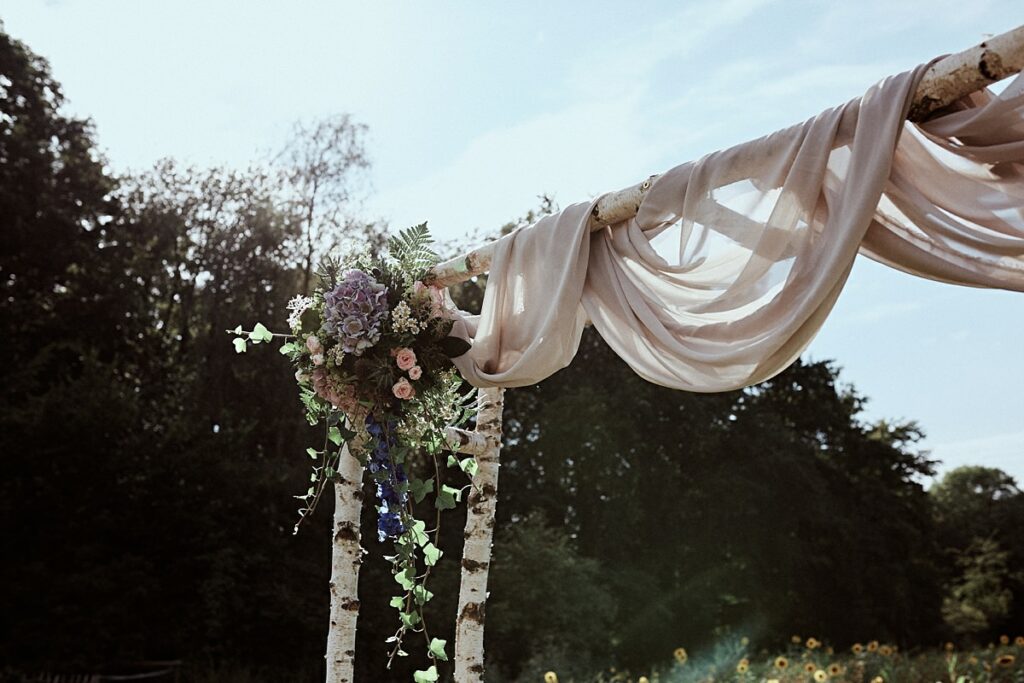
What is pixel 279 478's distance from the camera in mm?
10289

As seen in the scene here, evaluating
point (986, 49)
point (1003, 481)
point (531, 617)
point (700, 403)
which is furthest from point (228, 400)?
point (1003, 481)

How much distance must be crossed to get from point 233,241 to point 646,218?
9.98 m

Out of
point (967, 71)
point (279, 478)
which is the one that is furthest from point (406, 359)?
point (279, 478)

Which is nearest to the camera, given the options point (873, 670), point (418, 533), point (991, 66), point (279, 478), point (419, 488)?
point (991, 66)

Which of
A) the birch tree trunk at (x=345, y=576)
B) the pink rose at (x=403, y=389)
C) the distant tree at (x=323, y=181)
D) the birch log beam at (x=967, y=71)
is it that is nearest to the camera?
the birch log beam at (x=967, y=71)

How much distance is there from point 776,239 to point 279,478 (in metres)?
8.76

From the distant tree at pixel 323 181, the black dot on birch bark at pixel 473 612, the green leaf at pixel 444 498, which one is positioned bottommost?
the black dot on birch bark at pixel 473 612

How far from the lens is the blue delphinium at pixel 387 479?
3240 mm

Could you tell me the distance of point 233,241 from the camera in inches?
465

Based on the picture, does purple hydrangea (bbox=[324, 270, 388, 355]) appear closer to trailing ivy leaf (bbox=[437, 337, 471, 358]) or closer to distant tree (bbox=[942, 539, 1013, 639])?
trailing ivy leaf (bbox=[437, 337, 471, 358])

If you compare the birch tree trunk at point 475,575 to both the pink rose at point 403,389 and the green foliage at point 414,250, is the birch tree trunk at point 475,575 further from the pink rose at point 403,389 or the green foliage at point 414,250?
the green foliage at point 414,250

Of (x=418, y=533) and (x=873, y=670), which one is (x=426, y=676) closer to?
(x=418, y=533)

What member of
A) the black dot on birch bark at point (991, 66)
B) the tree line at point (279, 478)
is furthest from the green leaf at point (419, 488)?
the tree line at point (279, 478)

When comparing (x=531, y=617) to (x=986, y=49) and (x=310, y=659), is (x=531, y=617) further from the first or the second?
(x=986, y=49)
